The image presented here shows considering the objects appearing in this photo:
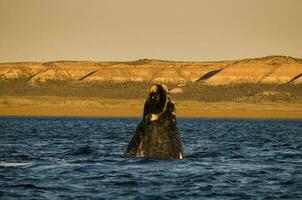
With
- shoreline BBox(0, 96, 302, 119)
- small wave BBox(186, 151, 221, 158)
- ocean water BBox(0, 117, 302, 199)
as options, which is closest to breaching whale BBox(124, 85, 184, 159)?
ocean water BBox(0, 117, 302, 199)

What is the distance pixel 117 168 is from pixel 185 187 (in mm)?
3657

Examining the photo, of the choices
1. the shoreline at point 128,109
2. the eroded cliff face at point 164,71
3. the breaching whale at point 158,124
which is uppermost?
the eroded cliff face at point 164,71

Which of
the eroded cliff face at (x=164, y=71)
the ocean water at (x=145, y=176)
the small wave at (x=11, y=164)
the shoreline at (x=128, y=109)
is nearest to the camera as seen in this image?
the ocean water at (x=145, y=176)

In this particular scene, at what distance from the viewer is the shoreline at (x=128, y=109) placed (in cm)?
13012

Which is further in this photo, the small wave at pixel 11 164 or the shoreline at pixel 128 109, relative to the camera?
the shoreline at pixel 128 109

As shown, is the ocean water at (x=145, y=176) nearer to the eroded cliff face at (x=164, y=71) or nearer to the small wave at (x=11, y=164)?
the small wave at (x=11, y=164)

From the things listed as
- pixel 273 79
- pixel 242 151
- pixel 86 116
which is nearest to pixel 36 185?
pixel 242 151

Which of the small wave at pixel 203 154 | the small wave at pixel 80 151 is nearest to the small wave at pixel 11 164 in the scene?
the small wave at pixel 80 151

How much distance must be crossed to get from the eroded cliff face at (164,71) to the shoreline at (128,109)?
2534 centimetres

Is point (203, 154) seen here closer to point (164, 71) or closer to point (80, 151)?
point (80, 151)

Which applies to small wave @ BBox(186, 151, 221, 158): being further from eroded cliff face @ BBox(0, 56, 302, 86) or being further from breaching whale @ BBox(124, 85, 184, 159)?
eroded cliff face @ BBox(0, 56, 302, 86)

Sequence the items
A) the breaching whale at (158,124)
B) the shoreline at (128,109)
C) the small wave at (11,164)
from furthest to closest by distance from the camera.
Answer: the shoreline at (128,109), the small wave at (11,164), the breaching whale at (158,124)

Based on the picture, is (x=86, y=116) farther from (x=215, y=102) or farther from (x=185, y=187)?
(x=185, y=187)

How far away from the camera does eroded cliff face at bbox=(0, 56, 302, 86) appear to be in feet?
559
